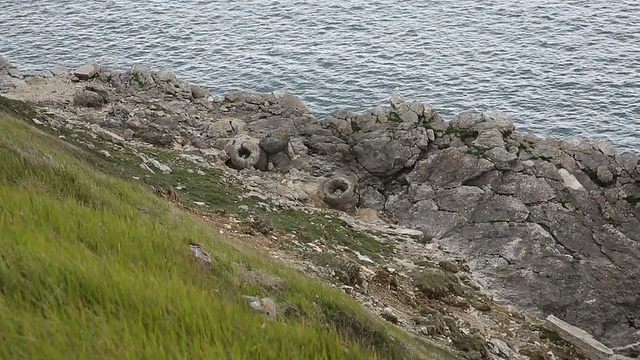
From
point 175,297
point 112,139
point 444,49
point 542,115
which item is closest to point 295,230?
point 112,139

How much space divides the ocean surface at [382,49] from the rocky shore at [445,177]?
9.01 metres

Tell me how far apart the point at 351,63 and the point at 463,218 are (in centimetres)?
2486

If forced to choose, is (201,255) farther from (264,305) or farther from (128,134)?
(128,134)

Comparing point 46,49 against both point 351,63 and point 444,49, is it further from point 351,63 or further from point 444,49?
point 444,49

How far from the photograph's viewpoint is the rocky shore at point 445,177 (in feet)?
74.3

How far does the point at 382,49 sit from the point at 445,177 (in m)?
24.9

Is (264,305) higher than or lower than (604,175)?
higher

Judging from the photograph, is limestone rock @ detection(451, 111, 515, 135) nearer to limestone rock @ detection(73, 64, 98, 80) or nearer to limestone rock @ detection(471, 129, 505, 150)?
limestone rock @ detection(471, 129, 505, 150)

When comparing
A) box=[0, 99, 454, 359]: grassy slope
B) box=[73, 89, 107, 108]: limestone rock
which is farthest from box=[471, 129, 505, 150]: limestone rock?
box=[0, 99, 454, 359]: grassy slope

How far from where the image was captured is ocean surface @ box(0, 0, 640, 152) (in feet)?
135

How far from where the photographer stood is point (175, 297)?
515cm

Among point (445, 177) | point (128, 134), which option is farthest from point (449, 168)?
point (128, 134)

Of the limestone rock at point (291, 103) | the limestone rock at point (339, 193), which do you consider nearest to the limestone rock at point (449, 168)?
the limestone rock at point (339, 193)

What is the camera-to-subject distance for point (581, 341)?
18.5 meters
